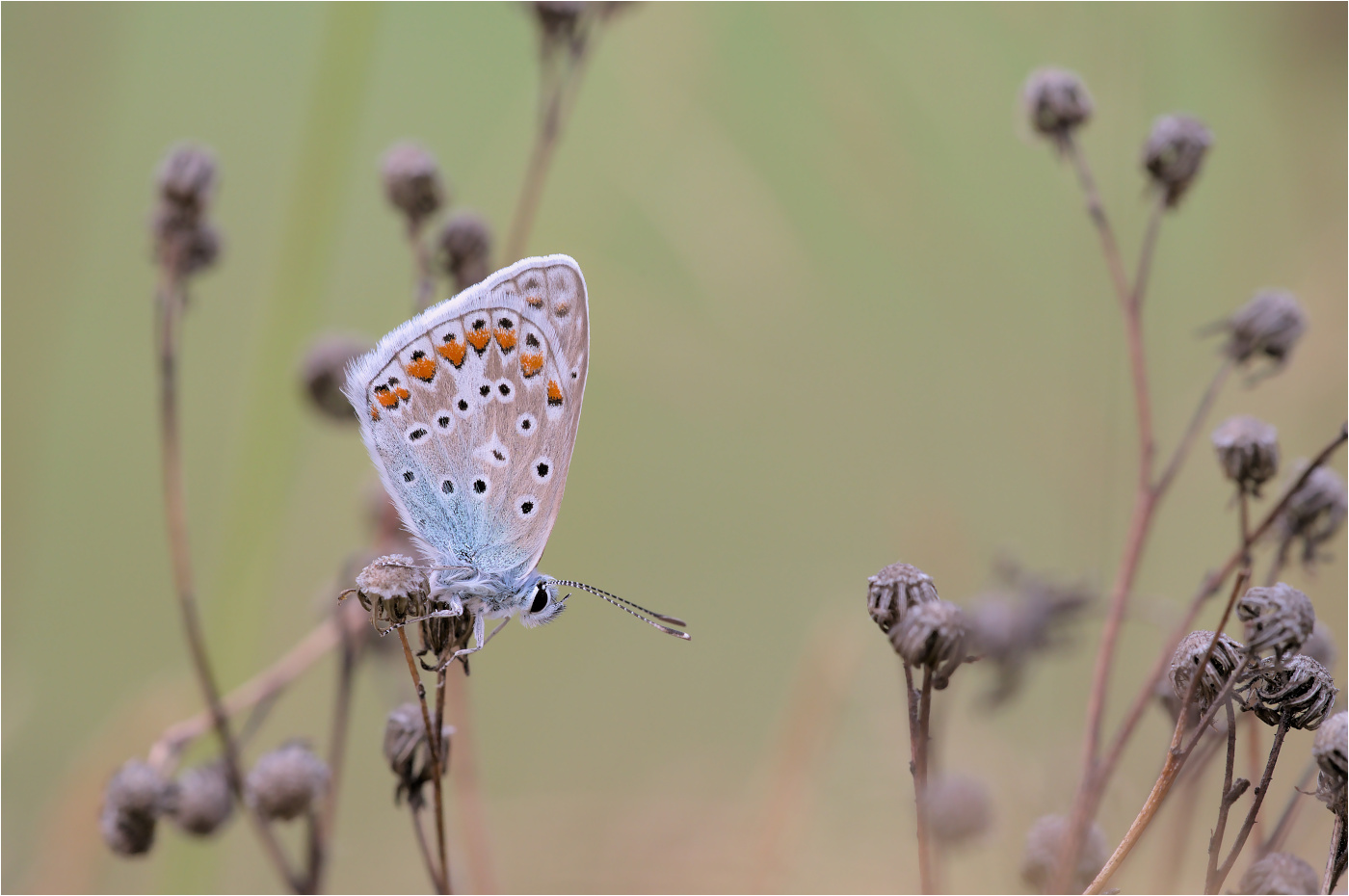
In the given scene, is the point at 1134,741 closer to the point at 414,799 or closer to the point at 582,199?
the point at 414,799

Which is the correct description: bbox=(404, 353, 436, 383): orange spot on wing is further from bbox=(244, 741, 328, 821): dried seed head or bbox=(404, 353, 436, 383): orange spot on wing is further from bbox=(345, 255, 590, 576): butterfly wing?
bbox=(244, 741, 328, 821): dried seed head

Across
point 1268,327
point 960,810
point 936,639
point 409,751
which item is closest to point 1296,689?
point 936,639

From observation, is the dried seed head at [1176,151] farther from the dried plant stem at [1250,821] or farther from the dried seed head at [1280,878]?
the dried seed head at [1280,878]

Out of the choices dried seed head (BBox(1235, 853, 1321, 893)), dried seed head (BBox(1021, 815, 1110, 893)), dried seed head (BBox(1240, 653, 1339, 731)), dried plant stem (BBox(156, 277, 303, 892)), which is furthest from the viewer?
dried plant stem (BBox(156, 277, 303, 892))

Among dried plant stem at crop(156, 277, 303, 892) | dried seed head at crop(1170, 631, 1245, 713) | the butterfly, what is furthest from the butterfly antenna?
dried seed head at crop(1170, 631, 1245, 713)

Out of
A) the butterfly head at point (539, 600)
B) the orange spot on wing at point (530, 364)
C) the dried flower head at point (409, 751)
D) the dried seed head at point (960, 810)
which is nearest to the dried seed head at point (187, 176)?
the orange spot on wing at point (530, 364)

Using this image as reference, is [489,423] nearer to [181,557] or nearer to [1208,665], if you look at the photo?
[181,557]
